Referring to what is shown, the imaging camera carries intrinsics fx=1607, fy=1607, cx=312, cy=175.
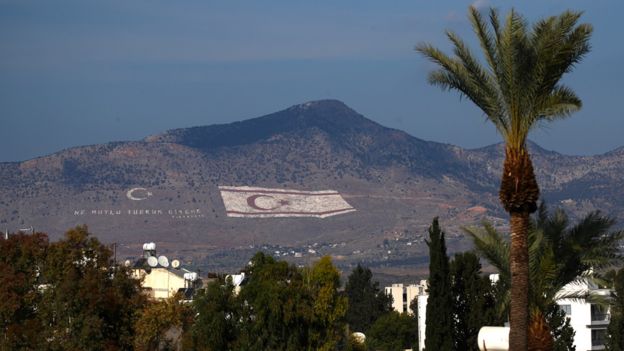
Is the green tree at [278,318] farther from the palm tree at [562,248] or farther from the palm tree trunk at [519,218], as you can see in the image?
the palm tree trunk at [519,218]

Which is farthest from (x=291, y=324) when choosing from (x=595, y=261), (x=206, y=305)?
(x=595, y=261)

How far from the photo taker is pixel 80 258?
7294cm

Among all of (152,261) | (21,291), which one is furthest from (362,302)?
(21,291)

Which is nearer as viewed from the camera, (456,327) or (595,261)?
(595,261)

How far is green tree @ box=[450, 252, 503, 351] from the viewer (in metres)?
79.2

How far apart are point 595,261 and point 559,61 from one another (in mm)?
9380

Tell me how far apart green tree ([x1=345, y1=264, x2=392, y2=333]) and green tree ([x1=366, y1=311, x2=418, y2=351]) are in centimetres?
808

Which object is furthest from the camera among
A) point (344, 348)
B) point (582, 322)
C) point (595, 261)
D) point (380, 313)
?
point (380, 313)

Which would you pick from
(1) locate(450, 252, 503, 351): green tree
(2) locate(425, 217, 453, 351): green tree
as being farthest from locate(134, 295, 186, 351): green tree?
(1) locate(450, 252, 503, 351): green tree

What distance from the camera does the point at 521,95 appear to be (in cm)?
3866

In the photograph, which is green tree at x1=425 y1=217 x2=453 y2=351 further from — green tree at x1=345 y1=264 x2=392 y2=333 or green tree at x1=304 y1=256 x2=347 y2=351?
green tree at x1=345 y1=264 x2=392 y2=333

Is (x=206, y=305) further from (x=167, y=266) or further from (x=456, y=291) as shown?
(x=167, y=266)

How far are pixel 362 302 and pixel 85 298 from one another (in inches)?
3474

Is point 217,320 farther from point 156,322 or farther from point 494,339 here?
point 494,339
